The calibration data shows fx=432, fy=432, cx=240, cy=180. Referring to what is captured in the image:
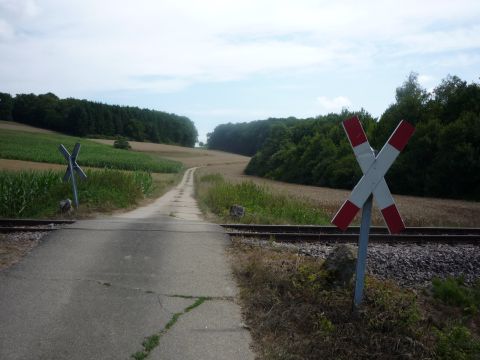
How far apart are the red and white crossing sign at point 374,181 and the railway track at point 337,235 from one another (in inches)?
193

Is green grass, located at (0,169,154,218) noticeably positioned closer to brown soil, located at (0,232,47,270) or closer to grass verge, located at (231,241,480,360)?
brown soil, located at (0,232,47,270)

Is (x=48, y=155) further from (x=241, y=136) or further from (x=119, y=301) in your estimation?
(x=241, y=136)

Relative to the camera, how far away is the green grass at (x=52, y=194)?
14.4 m

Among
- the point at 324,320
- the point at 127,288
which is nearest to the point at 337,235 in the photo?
the point at 127,288

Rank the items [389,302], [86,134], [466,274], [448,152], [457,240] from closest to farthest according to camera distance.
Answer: [389,302], [466,274], [457,240], [448,152], [86,134]

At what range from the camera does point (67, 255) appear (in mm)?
7875

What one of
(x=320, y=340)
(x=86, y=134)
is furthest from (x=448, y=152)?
(x=86, y=134)

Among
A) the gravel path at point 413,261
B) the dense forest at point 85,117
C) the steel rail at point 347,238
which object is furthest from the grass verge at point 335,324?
the dense forest at point 85,117

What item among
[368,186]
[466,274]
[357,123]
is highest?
[357,123]

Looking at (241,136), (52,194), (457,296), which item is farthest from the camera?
(241,136)

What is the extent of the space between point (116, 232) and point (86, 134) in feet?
354

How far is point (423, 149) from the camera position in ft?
113

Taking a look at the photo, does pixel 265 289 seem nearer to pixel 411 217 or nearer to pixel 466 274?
pixel 466 274

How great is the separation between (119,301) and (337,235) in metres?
6.39
